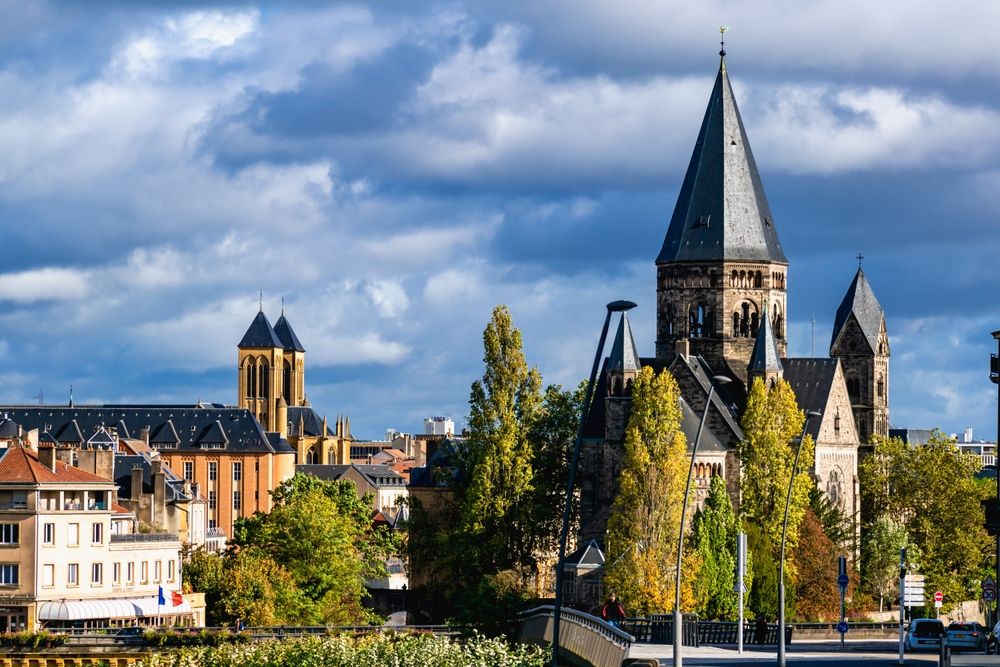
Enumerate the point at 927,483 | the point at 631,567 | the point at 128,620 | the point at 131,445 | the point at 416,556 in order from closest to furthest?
the point at 631,567 → the point at 128,620 → the point at 416,556 → the point at 927,483 → the point at 131,445

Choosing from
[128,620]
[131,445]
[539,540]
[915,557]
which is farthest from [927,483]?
[131,445]

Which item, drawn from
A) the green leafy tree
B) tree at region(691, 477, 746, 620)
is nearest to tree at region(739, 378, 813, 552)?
tree at region(691, 477, 746, 620)

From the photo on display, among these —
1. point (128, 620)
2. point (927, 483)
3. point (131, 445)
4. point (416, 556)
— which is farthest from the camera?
point (131, 445)

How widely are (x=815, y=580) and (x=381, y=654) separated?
5243 centimetres

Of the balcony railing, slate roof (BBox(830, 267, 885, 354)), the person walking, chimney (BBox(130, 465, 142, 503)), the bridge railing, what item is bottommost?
the bridge railing

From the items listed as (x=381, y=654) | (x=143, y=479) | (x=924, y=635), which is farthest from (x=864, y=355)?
(x=381, y=654)

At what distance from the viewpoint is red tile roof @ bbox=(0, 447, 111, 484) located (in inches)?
4397

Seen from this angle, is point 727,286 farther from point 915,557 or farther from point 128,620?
point 128,620

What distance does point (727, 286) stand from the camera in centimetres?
13388

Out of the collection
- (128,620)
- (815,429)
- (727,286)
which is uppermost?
(727,286)

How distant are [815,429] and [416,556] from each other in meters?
23.3

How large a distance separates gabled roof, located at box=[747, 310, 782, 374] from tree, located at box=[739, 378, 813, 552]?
575cm

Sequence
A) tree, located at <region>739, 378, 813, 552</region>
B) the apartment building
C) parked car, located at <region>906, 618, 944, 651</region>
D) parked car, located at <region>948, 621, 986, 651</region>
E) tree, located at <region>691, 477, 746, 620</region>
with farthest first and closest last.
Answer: tree, located at <region>739, 378, 813, 552</region> < the apartment building < tree, located at <region>691, 477, 746, 620</region> < parked car, located at <region>906, 618, 944, 651</region> < parked car, located at <region>948, 621, 986, 651</region>

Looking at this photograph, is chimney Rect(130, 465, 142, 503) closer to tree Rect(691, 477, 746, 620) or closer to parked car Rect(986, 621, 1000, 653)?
tree Rect(691, 477, 746, 620)
